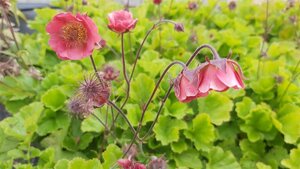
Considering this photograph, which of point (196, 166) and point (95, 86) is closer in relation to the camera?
point (95, 86)

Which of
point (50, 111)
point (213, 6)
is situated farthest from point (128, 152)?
point (213, 6)

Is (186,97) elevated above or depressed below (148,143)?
above

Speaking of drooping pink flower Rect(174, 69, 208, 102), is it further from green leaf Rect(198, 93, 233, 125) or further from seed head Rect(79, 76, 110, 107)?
green leaf Rect(198, 93, 233, 125)

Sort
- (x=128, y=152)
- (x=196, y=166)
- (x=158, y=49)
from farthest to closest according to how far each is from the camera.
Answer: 1. (x=158, y=49)
2. (x=196, y=166)
3. (x=128, y=152)

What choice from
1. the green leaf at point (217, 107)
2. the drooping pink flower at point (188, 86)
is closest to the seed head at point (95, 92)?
the drooping pink flower at point (188, 86)

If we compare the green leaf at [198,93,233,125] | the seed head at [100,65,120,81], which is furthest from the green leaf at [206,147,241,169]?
the seed head at [100,65,120,81]

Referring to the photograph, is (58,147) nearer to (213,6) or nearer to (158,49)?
(158,49)

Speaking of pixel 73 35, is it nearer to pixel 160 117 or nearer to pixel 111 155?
pixel 111 155

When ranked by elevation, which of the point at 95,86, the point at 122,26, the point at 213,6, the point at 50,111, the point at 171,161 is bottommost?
the point at 171,161
